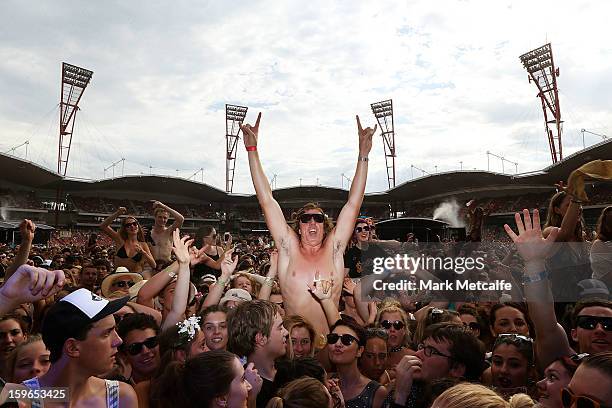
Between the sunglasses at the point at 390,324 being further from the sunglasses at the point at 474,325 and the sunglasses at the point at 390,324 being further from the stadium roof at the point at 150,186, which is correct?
the stadium roof at the point at 150,186

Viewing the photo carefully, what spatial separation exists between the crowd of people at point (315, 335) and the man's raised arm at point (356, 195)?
0.01 meters

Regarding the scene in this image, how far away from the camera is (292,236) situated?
4.57m

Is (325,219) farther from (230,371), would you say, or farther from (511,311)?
(230,371)

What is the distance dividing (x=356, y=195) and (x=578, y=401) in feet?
9.82

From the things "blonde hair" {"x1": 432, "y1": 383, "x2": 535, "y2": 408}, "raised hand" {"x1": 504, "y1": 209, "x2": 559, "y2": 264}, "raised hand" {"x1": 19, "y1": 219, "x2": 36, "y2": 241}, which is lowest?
"blonde hair" {"x1": 432, "y1": 383, "x2": 535, "y2": 408}

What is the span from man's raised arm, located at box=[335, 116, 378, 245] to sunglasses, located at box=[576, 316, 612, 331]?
2.16 meters

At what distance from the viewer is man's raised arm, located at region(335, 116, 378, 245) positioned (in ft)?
14.8

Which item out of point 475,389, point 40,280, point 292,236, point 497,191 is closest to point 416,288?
point 292,236

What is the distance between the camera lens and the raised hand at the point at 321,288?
4.14 m

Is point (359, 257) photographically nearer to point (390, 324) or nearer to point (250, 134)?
point (390, 324)

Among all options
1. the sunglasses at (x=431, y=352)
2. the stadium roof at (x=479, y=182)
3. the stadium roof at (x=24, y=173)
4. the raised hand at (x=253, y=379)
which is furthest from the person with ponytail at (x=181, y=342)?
the stadium roof at (x=24, y=173)

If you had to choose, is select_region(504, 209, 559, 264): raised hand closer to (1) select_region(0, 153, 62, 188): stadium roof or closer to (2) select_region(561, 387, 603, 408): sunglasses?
(2) select_region(561, 387, 603, 408): sunglasses

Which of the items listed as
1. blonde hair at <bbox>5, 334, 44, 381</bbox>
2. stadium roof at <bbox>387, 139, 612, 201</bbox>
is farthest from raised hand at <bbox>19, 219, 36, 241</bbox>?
stadium roof at <bbox>387, 139, 612, 201</bbox>

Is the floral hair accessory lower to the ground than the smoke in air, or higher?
lower
